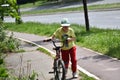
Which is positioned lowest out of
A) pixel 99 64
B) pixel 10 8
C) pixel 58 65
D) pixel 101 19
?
pixel 101 19

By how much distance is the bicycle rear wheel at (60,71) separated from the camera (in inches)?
326

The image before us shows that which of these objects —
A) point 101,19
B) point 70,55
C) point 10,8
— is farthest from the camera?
point 101,19

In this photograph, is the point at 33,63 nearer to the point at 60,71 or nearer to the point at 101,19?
the point at 60,71

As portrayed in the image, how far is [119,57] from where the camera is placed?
37.4 feet

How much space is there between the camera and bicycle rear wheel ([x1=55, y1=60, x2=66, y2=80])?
27.1 ft

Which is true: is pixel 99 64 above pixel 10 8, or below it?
below

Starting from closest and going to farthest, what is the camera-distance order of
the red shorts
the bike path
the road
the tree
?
1. the tree
2. the red shorts
3. the bike path
4. the road

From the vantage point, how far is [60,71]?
8.65 metres

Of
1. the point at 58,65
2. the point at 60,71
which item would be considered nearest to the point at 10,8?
the point at 58,65

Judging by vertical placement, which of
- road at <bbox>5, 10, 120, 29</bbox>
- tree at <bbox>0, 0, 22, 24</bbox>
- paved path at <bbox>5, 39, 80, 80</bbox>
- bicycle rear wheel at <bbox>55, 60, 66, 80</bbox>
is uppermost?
tree at <bbox>0, 0, 22, 24</bbox>

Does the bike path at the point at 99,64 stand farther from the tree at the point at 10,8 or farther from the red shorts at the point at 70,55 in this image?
the tree at the point at 10,8

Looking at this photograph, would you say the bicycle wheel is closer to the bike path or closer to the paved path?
the paved path

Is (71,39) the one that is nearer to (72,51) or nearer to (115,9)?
(72,51)

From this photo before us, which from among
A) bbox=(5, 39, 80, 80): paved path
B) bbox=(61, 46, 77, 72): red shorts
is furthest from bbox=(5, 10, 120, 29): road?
bbox=(61, 46, 77, 72): red shorts
